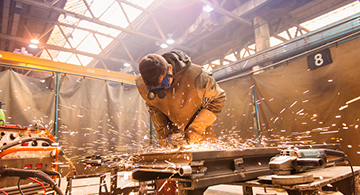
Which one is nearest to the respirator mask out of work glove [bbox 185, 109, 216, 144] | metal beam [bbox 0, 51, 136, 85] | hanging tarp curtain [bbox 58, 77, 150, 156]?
work glove [bbox 185, 109, 216, 144]

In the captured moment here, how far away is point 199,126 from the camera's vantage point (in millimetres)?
2367

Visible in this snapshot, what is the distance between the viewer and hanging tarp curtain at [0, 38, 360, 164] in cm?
325

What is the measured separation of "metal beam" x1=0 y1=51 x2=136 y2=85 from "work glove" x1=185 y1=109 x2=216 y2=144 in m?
3.51

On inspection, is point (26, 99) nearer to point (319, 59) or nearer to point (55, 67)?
point (55, 67)

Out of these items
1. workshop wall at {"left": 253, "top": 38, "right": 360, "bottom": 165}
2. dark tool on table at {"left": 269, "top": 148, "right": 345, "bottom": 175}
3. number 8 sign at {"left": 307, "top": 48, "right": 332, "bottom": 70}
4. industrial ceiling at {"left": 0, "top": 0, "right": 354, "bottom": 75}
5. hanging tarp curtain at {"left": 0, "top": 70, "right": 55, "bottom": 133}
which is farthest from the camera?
industrial ceiling at {"left": 0, "top": 0, "right": 354, "bottom": 75}

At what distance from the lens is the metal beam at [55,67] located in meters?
4.68

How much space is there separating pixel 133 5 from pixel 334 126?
7114 millimetres

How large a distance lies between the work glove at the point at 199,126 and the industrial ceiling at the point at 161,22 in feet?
20.2

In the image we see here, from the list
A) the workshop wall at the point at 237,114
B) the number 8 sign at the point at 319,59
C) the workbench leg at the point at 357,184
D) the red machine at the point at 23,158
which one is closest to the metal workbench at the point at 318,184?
the workbench leg at the point at 357,184

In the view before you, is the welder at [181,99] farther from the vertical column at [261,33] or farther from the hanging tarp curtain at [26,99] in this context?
the vertical column at [261,33]

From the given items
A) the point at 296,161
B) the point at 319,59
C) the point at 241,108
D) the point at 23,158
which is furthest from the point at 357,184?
the point at 241,108

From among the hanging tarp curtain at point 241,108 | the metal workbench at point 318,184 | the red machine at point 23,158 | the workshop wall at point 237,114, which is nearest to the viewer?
the metal workbench at point 318,184

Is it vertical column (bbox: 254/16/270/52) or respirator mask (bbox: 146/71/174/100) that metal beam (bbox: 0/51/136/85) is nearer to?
respirator mask (bbox: 146/71/174/100)

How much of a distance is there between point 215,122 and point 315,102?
7.19 feet
